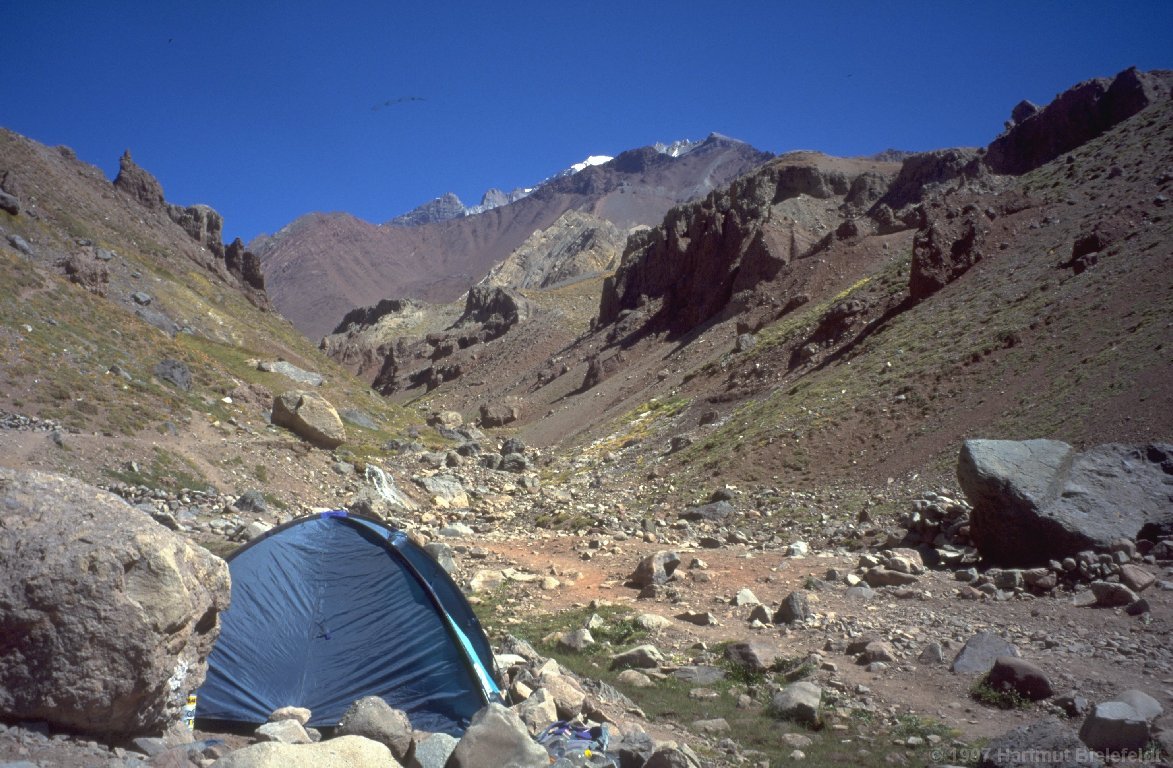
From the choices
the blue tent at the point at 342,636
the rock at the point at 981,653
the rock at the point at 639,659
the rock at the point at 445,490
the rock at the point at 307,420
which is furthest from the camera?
the rock at the point at 307,420

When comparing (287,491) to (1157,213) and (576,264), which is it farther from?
(576,264)

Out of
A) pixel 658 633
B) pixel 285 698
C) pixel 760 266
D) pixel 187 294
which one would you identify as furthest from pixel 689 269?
pixel 285 698

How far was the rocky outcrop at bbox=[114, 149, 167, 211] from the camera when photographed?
72.1m

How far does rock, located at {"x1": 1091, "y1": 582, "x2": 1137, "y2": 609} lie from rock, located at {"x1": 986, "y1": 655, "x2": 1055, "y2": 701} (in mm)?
3166

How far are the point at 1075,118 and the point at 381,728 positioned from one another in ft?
233

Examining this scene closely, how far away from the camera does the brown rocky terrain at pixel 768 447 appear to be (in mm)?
9500

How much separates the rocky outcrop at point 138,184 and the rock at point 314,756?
7907cm

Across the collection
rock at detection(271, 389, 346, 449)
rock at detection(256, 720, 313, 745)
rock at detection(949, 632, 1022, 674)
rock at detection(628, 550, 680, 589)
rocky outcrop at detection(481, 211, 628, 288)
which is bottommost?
rock at detection(949, 632, 1022, 674)

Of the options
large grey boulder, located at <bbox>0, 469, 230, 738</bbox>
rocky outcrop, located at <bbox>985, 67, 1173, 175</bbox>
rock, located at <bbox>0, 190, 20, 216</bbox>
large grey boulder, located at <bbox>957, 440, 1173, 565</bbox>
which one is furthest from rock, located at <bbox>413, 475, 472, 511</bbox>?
rocky outcrop, located at <bbox>985, 67, 1173, 175</bbox>

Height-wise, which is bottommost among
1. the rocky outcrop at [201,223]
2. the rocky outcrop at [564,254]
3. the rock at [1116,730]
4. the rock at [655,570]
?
the rock at [1116,730]

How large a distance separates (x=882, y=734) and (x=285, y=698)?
6130mm

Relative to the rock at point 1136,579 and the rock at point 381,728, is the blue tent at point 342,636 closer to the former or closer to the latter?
the rock at point 381,728

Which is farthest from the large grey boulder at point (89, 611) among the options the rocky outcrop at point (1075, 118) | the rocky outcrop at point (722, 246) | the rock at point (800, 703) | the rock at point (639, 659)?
the rocky outcrop at point (1075, 118)

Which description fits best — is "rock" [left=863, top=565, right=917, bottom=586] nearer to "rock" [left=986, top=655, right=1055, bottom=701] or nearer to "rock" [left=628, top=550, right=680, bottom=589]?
"rock" [left=628, top=550, right=680, bottom=589]
